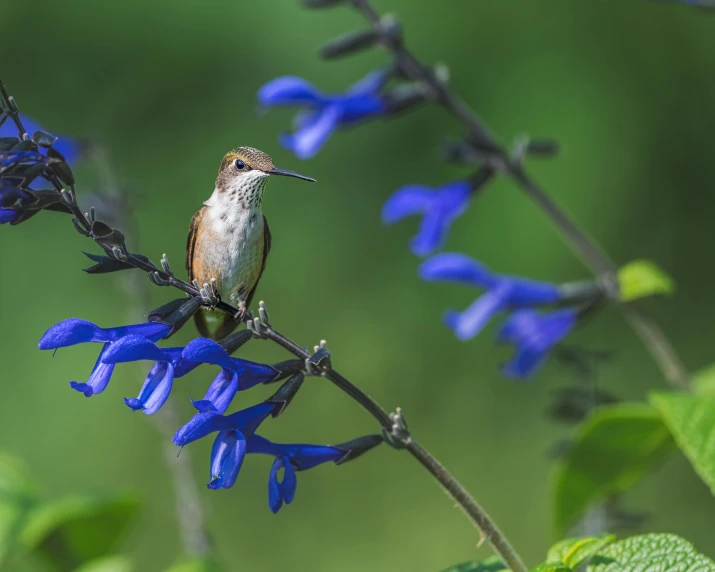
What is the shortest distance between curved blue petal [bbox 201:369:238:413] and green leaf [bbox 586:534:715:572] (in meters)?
0.45

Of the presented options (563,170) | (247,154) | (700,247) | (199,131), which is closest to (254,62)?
(199,131)

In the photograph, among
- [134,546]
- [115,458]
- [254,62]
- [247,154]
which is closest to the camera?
[247,154]

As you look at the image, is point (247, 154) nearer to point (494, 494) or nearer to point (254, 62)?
point (494, 494)

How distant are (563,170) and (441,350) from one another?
91 centimetres

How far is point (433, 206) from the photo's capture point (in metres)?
2.17

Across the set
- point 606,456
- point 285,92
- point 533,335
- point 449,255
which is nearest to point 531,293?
point 533,335

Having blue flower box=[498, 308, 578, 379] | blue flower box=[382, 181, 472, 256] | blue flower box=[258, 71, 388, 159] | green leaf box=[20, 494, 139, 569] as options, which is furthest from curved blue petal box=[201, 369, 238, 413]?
blue flower box=[498, 308, 578, 379]

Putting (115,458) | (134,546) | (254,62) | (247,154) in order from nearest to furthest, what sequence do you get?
→ (247,154) → (134,546) → (115,458) → (254,62)

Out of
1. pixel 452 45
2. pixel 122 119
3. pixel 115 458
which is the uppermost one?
pixel 122 119

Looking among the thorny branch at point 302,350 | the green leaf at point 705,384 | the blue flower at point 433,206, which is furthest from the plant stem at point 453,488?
the blue flower at point 433,206

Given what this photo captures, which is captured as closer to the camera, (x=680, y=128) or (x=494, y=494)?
(x=494, y=494)

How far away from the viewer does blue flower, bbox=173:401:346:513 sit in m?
1.06

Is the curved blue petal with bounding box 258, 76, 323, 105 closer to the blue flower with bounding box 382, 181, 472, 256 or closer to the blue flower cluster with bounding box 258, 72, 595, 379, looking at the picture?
the blue flower cluster with bounding box 258, 72, 595, 379

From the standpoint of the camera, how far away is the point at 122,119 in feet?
13.7
